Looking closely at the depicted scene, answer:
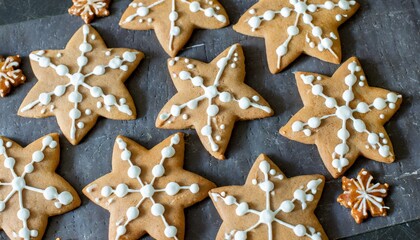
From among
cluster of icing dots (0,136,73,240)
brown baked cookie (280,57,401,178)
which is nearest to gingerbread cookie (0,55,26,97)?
cluster of icing dots (0,136,73,240)

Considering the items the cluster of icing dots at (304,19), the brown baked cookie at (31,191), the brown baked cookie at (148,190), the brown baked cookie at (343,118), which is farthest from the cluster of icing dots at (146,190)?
the cluster of icing dots at (304,19)

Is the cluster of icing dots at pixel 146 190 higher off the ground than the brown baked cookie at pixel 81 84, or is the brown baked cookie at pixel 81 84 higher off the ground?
the brown baked cookie at pixel 81 84

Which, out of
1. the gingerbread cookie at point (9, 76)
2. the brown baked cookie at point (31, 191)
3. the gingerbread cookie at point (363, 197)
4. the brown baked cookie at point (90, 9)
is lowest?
the brown baked cookie at point (31, 191)

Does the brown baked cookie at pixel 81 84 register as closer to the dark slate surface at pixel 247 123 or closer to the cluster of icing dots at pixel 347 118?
the dark slate surface at pixel 247 123

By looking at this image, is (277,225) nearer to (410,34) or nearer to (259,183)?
(259,183)

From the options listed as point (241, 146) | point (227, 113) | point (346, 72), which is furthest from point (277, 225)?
point (346, 72)

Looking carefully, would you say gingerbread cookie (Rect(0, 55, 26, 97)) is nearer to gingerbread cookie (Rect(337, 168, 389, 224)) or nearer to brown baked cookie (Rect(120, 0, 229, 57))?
brown baked cookie (Rect(120, 0, 229, 57))
